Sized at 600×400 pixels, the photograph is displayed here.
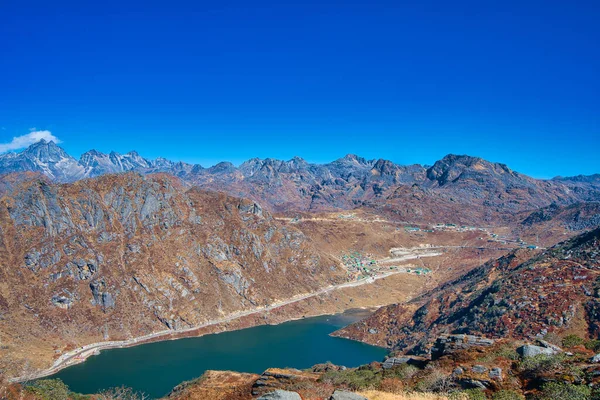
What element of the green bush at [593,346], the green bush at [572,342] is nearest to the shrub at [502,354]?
the green bush at [593,346]

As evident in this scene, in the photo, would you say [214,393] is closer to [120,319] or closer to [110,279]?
[120,319]

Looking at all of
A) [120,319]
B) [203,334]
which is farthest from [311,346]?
[120,319]

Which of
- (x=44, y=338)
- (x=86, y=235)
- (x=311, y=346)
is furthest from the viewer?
(x=86, y=235)

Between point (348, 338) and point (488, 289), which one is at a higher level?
point (488, 289)

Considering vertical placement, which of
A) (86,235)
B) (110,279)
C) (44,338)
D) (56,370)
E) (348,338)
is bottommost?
(348,338)

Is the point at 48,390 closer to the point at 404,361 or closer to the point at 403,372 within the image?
the point at 403,372

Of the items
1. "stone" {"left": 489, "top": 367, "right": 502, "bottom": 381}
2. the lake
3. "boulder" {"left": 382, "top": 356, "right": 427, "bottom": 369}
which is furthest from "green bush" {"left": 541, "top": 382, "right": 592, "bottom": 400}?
the lake

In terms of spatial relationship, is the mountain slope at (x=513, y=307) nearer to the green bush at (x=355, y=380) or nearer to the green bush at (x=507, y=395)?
the green bush at (x=355, y=380)
